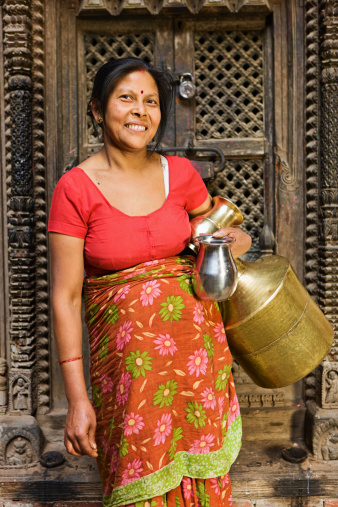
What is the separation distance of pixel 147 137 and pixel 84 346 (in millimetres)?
1441

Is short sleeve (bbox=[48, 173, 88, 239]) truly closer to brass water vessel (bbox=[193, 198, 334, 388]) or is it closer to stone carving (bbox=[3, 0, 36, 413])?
brass water vessel (bbox=[193, 198, 334, 388])

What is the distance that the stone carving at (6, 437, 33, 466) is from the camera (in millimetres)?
2477

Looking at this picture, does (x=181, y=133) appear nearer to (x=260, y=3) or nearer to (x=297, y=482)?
(x=260, y=3)

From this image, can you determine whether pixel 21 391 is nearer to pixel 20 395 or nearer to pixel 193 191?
pixel 20 395

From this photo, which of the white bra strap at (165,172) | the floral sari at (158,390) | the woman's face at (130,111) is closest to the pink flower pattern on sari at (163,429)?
the floral sari at (158,390)

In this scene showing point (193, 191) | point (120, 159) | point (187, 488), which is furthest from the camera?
point (193, 191)

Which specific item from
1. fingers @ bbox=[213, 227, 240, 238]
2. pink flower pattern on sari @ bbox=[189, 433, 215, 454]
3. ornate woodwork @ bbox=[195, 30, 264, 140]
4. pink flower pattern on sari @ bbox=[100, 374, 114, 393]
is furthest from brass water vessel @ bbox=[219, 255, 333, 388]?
ornate woodwork @ bbox=[195, 30, 264, 140]

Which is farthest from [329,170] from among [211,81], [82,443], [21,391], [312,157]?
[21,391]

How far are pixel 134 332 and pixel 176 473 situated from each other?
1.57 ft

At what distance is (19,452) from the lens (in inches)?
97.4

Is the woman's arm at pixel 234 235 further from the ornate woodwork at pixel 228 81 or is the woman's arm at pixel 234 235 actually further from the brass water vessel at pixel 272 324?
the ornate woodwork at pixel 228 81

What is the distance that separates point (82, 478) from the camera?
93.0 inches

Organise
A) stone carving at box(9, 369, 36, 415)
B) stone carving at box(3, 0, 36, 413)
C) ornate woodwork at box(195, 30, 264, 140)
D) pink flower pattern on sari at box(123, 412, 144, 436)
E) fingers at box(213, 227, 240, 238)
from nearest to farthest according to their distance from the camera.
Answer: pink flower pattern on sari at box(123, 412, 144, 436) → fingers at box(213, 227, 240, 238) → stone carving at box(3, 0, 36, 413) → stone carving at box(9, 369, 36, 415) → ornate woodwork at box(195, 30, 264, 140)

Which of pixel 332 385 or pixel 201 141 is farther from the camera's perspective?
pixel 201 141
